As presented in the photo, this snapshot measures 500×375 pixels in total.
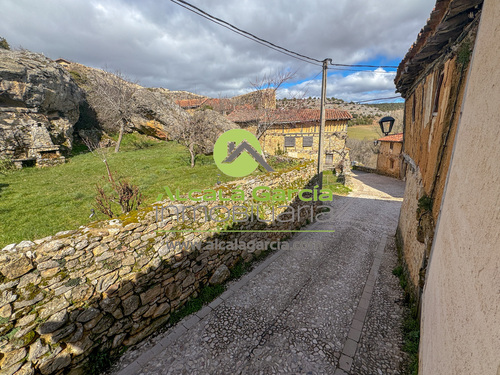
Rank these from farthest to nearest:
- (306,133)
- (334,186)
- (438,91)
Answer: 1. (306,133)
2. (334,186)
3. (438,91)

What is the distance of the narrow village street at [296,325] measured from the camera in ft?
12.0

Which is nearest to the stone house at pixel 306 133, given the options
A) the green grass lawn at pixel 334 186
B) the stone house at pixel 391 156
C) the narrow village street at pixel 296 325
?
the green grass lawn at pixel 334 186

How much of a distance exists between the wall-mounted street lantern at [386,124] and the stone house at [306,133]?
9.02 m

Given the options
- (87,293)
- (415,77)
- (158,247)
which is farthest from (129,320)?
(415,77)

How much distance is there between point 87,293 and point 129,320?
1042 millimetres

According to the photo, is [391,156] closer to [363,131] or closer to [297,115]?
[297,115]

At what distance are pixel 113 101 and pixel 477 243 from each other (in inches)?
773

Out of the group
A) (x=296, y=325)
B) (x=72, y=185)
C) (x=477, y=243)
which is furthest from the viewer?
(x=72, y=185)

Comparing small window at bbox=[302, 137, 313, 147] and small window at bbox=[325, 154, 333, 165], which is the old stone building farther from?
small window at bbox=[325, 154, 333, 165]

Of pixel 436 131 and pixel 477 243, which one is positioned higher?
pixel 436 131

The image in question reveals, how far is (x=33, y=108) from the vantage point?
36.1ft

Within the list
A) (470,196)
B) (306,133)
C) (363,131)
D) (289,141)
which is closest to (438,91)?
(470,196)

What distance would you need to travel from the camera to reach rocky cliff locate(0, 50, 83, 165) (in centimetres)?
912

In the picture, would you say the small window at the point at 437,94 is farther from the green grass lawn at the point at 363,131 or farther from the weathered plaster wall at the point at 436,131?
the green grass lawn at the point at 363,131
